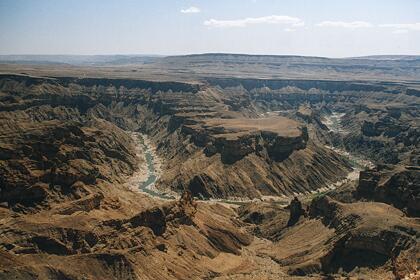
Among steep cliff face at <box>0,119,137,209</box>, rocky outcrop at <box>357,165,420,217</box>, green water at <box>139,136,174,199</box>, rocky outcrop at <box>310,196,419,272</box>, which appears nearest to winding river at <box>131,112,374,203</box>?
green water at <box>139,136,174,199</box>

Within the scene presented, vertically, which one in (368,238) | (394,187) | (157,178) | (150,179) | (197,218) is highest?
(394,187)

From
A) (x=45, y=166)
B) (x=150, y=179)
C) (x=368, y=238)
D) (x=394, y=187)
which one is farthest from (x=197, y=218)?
(x=150, y=179)

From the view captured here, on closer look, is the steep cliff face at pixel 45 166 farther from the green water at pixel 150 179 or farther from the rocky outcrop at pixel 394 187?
the rocky outcrop at pixel 394 187

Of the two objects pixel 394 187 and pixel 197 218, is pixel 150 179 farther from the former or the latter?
pixel 394 187

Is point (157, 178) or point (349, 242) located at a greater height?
point (349, 242)

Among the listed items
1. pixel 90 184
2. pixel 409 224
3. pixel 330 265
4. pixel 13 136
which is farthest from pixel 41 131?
pixel 409 224

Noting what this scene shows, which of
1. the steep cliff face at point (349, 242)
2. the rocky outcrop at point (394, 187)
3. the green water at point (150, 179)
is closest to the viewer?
the steep cliff face at point (349, 242)

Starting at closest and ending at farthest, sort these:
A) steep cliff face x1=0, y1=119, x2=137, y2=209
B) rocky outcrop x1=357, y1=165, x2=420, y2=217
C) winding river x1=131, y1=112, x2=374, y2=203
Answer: rocky outcrop x1=357, y1=165, x2=420, y2=217 → steep cliff face x1=0, y1=119, x2=137, y2=209 → winding river x1=131, y1=112, x2=374, y2=203

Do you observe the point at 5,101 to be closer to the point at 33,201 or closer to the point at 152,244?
the point at 33,201

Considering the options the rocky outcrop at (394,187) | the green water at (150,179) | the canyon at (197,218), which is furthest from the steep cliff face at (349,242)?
the green water at (150,179)

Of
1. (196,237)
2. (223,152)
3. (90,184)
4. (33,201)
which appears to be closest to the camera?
(196,237)

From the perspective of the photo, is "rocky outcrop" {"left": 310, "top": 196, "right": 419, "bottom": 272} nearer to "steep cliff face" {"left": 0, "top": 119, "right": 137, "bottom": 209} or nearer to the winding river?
the winding river
